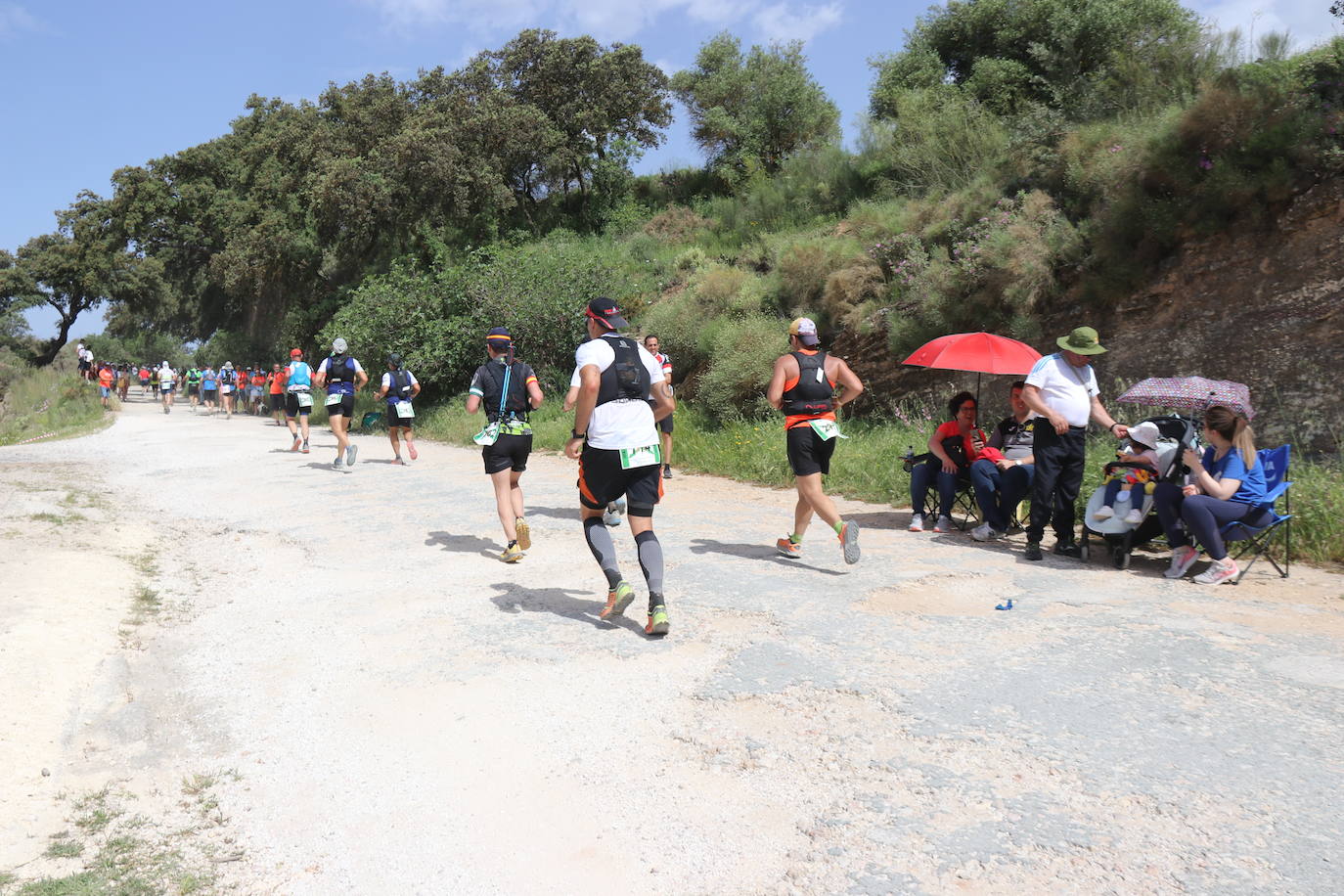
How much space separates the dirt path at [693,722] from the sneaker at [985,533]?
11.8 inches

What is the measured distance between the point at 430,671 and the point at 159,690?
1.44 m

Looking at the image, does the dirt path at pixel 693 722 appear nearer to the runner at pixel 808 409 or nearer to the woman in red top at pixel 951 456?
the runner at pixel 808 409

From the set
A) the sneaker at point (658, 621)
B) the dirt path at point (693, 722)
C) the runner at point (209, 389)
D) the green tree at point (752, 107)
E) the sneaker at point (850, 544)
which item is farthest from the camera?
the runner at point (209, 389)

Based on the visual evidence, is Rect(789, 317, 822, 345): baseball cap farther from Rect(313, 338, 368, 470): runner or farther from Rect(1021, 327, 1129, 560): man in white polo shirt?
Rect(313, 338, 368, 470): runner

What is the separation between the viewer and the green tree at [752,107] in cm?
2902

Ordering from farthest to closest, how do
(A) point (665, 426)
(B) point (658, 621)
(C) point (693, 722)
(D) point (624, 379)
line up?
(A) point (665, 426) → (D) point (624, 379) → (B) point (658, 621) → (C) point (693, 722)

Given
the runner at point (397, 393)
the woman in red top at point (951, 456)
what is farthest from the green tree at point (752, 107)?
the woman in red top at point (951, 456)

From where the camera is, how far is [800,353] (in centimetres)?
744

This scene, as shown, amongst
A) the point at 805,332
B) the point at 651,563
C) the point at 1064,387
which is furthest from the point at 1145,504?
the point at 651,563

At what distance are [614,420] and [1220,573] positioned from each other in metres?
4.44

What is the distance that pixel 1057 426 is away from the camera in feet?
24.7

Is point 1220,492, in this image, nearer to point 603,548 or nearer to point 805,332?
point 805,332

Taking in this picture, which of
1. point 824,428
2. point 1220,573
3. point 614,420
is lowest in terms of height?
point 1220,573

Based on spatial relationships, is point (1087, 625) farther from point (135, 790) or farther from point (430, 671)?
point (135, 790)
